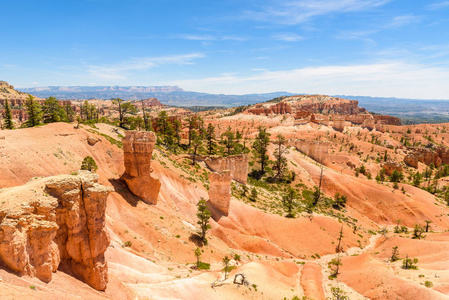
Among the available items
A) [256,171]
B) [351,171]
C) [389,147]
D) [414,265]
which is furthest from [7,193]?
[389,147]

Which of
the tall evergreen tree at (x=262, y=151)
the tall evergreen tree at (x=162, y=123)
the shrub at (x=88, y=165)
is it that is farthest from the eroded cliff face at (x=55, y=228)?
the tall evergreen tree at (x=262, y=151)

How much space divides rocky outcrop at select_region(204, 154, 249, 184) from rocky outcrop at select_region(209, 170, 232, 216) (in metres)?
14.7

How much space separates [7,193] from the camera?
15688mm

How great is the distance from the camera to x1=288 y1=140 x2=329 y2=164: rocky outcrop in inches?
3738

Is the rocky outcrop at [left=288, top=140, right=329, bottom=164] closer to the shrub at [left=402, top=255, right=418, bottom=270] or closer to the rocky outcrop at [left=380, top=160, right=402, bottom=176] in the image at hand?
the rocky outcrop at [left=380, top=160, right=402, bottom=176]

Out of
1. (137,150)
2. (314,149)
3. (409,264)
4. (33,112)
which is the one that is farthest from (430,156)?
(33,112)

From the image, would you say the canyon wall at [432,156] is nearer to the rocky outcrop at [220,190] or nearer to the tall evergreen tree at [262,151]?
the tall evergreen tree at [262,151]

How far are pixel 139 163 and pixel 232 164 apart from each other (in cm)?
3023

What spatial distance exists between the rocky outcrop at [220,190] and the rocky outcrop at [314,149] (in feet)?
174

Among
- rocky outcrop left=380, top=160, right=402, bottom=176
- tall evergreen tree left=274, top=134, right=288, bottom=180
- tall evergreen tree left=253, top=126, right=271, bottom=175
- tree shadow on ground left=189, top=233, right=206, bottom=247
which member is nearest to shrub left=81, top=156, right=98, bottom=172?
tree shadow on ground left=189, top=233, right=206, bottom=247

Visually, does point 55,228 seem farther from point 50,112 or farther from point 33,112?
point 50,112

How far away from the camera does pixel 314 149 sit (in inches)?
3760

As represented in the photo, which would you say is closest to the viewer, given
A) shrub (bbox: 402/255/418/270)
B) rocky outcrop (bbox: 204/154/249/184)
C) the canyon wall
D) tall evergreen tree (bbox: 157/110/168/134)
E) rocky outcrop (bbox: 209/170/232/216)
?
shrub (bbox: 402/255/418/270)

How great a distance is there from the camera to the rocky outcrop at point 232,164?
211 feet
